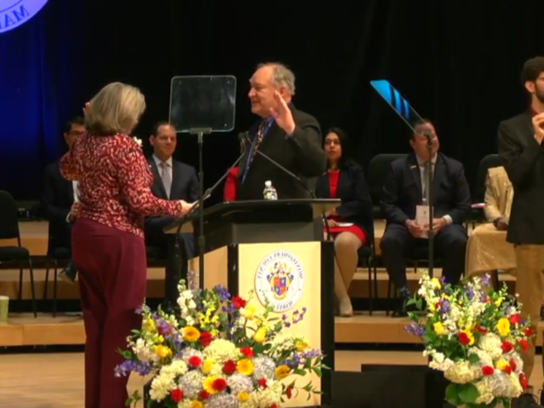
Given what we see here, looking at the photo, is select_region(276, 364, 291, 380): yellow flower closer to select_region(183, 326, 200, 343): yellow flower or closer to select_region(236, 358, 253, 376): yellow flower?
select_region(236, 358, 253, 376): yellow flower

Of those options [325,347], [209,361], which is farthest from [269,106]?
[209,361]

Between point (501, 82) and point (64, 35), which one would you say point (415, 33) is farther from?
point (64, 35)

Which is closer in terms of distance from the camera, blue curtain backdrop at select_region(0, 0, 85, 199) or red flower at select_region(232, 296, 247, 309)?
red flower at select_region(232, 296, 247, 309)

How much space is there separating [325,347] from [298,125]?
3.40 ft

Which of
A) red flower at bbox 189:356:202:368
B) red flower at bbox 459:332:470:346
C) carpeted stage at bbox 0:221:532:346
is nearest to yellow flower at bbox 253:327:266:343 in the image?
red flower at bbox 189:356:202:368

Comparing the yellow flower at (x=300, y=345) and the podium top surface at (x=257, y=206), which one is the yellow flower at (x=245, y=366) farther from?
the podium top surface at (x=257, y=206)

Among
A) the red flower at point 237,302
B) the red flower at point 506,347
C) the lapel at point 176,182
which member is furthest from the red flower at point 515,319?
the lapel at point 176,182

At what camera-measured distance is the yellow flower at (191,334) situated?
434cm

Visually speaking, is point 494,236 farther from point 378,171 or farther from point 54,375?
point 54,375

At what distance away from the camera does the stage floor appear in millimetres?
6242

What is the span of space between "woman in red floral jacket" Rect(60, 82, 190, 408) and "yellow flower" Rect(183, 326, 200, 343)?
0.80 metres

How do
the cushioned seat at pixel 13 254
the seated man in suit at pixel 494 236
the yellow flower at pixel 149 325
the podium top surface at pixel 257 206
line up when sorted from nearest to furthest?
the yellow flower at pixel 149 325 < the podium top surface at pixel 257 206 < the seated man in suit at pixel 494 236 < the cushioned seat at pixel 13 254

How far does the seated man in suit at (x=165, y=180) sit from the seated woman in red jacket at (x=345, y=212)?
2.95 feet

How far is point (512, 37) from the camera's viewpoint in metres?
10.1
